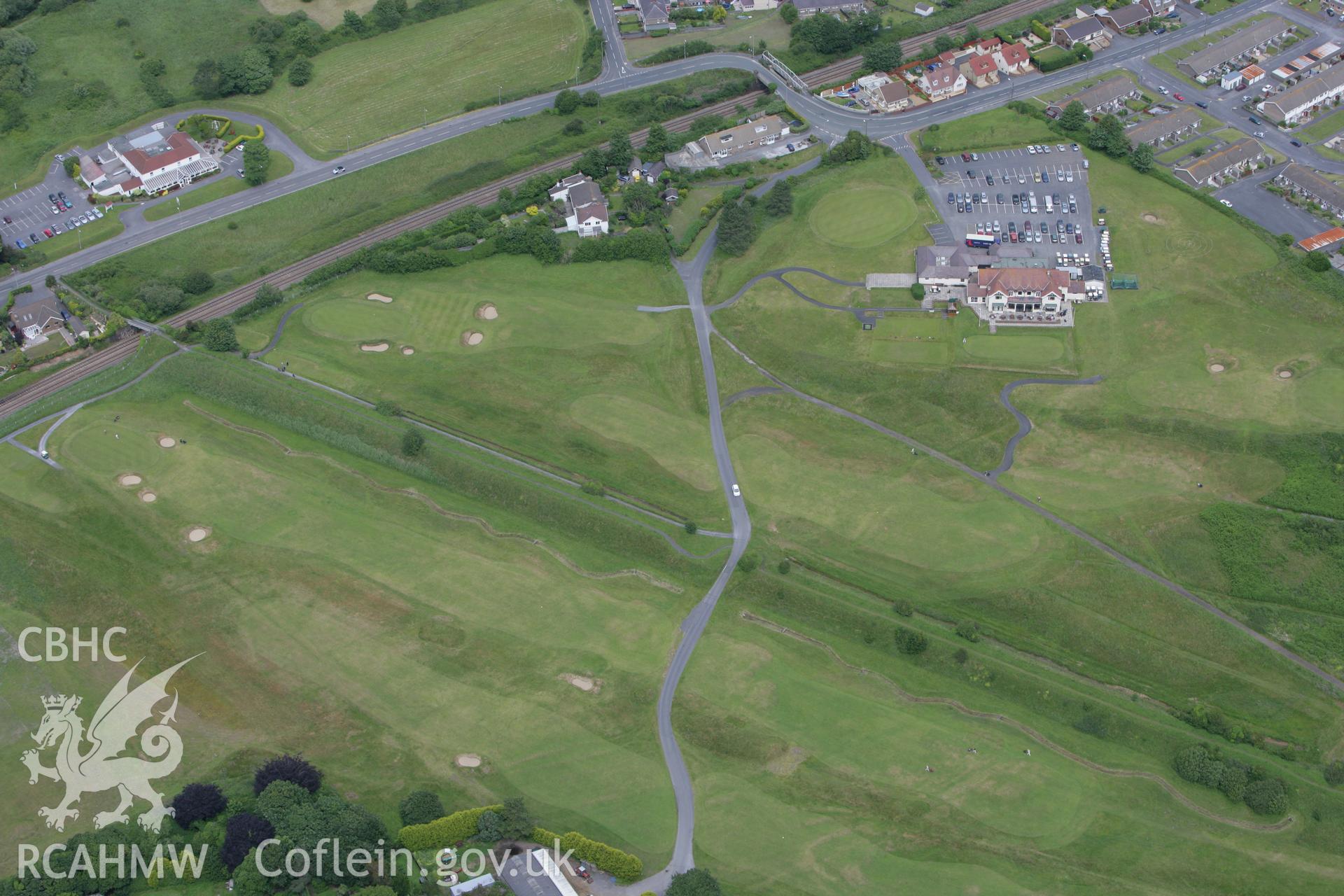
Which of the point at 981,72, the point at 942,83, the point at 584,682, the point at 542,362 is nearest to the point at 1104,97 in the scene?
the point at 981,72

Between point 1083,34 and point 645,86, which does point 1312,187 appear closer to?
point 1083,34

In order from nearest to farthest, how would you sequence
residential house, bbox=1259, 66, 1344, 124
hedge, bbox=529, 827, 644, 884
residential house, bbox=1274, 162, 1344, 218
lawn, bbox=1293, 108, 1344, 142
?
1. hedge, bbox=529, 827, 644, 884
2. residential house, bbox=1274, 162, 1344, 218
3. lawn, bbox=1293, 108, 1344, 142
4. residential house, bbox=1259, 66, 1344, 124

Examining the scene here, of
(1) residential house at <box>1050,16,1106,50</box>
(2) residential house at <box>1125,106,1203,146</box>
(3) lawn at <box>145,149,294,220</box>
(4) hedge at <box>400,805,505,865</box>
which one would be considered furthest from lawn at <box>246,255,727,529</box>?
(1) residential house at <box>1050,16,1106,50</box>

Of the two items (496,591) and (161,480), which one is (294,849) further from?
(161,480)

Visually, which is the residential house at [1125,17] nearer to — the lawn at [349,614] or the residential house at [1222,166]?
the residential house at [1222,166]

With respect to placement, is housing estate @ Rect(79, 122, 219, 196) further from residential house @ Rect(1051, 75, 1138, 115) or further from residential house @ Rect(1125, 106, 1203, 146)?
residential house @ Rect(1125, 106, 1203, 146)

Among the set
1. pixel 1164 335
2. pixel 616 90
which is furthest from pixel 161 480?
pixel 1164 335
